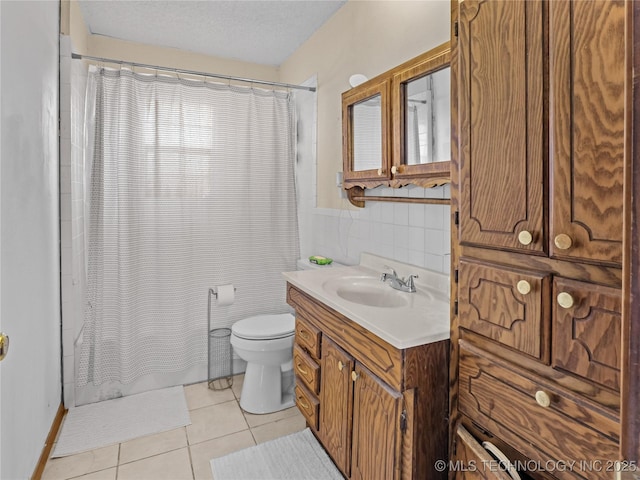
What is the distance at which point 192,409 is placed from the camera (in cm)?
231

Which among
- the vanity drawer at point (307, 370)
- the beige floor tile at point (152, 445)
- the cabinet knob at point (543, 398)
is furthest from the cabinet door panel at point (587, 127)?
the beige floor tile at point (152, 445)

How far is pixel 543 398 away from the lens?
876 mm

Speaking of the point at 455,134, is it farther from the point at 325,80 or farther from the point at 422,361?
the point at 325,80

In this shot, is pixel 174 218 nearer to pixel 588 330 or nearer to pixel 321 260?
pixel 321 260

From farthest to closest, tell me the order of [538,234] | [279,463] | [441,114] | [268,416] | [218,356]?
[218,356], [268,416], [279,463], [441,114], [538,234]

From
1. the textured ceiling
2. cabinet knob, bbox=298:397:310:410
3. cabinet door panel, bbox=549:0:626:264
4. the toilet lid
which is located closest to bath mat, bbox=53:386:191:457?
the toilet lid

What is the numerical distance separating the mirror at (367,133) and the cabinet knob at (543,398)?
1231mm

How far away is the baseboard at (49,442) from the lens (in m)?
1.70

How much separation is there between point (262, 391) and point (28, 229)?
4.80 ft

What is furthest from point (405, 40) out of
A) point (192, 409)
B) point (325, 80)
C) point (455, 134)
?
point (192, 409)

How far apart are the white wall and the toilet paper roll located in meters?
0.90

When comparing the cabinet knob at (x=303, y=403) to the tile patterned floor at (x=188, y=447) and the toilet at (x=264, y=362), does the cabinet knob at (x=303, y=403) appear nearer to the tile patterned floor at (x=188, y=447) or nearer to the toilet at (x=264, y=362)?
the tile patterned floor at (x=188, y=447)

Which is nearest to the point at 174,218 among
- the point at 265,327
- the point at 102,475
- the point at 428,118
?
the point at 265,327

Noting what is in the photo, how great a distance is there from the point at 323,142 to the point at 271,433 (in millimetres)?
1846
